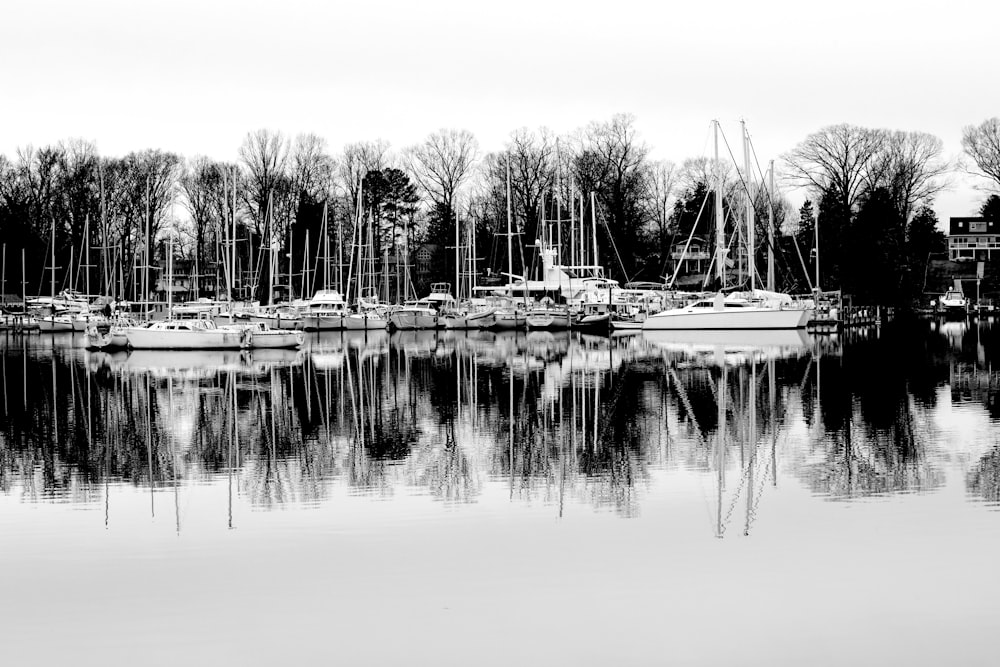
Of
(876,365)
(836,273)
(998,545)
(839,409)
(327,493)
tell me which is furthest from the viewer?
(836,273)

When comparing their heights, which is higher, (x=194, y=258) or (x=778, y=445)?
(x=194, y=258)

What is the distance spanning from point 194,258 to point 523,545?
105603 mm

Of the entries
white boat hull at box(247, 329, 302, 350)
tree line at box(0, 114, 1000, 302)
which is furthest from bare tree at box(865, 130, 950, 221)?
white boat hull at box(247, 329, 302, 350)

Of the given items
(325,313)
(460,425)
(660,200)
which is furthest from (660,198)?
(460,425)

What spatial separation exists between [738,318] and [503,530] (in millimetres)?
57569

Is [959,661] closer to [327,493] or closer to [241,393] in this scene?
[327,493]

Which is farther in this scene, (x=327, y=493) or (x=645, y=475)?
(x=645, y=475)

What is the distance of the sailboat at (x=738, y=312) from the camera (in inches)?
2707

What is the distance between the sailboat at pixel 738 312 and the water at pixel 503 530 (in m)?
40.6

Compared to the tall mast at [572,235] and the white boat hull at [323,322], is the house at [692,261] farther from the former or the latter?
the white boat hull at [323,322]

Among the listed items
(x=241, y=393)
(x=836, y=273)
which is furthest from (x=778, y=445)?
(x=836, y=273)

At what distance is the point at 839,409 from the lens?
25.4 metres

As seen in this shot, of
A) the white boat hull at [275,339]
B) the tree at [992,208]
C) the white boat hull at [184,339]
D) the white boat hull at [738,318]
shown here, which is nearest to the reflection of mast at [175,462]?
the white boat hull at [184,339]

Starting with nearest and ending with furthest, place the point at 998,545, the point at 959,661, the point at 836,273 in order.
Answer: the point at 959,661, the point at 998,545, the point at 836,273
